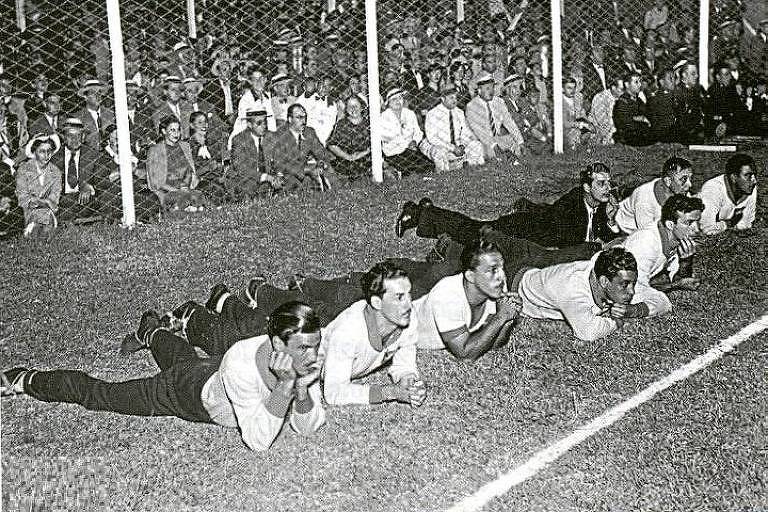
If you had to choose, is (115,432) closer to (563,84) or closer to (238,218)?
(238,218)

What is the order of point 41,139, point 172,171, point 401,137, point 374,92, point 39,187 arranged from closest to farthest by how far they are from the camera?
point 39,187 → point 41,139 → point 172,171 → point 374,92 → point 401,137

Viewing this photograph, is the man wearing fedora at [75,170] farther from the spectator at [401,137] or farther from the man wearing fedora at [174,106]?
the spectator at [401,137]

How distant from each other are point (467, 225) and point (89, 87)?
5.32 metres

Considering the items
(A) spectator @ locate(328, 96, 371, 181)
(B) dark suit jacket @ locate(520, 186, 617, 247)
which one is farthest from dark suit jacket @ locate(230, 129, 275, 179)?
(B) dark suit jacket @ locate(520, 186, 617, 247)

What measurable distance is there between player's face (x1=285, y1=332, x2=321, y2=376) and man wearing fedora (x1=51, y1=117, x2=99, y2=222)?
635cm

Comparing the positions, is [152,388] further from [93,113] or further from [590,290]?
[93,113]

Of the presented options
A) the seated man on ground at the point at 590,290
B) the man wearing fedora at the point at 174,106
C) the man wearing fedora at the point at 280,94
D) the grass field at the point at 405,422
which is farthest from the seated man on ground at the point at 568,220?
the man wearing fedora at the point at 280,94

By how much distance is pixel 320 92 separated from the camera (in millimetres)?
14164

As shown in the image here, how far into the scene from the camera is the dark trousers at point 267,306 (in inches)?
283

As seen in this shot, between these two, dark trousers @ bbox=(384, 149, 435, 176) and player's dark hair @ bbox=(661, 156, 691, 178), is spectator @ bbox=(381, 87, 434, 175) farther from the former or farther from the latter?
player's dark hair @ bbox=(661, 156, 691, 178)

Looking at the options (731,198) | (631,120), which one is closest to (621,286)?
(731,198)

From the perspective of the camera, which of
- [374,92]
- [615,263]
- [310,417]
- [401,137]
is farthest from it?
[401,137]

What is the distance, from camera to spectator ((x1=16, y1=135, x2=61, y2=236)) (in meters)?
10.9

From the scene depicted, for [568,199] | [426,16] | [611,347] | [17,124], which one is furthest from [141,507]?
[426,16]
